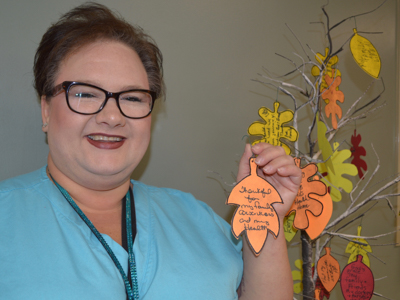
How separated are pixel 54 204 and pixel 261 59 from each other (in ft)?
3.45

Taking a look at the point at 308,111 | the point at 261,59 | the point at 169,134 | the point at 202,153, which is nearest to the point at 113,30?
the point at 169,134

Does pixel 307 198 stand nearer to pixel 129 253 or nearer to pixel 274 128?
pixel 274 128

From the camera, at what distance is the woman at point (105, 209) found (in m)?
0.75

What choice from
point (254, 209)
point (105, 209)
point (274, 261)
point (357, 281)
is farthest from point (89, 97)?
point (357, 281)

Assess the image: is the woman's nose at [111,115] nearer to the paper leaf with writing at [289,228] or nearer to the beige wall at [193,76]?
the beige wall at [193,76]

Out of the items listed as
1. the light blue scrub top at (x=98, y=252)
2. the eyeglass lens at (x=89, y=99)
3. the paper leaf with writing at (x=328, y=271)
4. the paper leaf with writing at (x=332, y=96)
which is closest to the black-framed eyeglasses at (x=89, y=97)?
the eyeglass lens at (x=89, y=99)

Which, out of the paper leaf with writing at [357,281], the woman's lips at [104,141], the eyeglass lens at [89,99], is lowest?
the paper leaf with writing at [357,281]

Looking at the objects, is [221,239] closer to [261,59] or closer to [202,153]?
[202,153]

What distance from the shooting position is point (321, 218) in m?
1.02

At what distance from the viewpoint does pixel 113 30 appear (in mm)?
951

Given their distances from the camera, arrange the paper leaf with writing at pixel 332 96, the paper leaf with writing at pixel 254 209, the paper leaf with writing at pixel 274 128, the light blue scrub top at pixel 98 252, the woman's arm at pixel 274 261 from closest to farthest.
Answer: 1. the light blue scrub top at pixel 98 252
2. the paper leaf with writing at pixel 254 209
3. the woman's arm at pixel 274 261
4. the paper leaf with writing at pixel 274 128
5. the paper leaf with writing at pixel 332 96

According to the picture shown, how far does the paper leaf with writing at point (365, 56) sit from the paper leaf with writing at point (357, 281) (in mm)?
652

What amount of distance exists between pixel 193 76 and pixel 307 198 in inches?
25.6

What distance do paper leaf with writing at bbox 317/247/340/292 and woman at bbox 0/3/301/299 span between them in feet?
0.69
